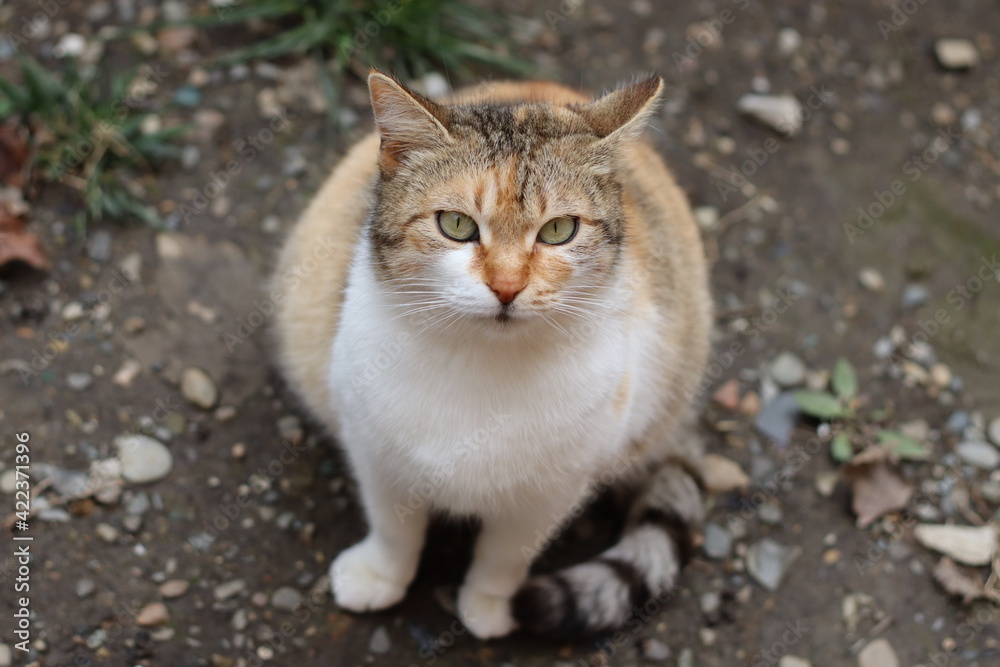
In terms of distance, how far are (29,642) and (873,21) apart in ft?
15.3

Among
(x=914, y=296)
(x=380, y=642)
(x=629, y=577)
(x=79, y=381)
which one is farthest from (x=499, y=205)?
(x=914, y=296)

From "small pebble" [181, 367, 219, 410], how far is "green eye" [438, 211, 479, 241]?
5.39ft

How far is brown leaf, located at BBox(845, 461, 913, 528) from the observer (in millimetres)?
3246

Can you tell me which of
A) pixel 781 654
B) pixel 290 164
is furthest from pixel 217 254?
pixel 781 654

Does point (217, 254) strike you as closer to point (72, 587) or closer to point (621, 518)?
point (72, 587)

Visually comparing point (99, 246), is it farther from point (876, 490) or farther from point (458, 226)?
point (876, 490)

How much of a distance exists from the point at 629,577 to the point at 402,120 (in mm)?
1586

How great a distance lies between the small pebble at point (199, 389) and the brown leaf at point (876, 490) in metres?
2.42

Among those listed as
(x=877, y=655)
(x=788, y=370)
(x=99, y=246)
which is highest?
(x=99, y=246)

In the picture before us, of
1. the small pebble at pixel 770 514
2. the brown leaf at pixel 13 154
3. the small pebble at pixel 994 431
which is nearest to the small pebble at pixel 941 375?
the small pebble at pixel 994 431

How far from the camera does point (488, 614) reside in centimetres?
288

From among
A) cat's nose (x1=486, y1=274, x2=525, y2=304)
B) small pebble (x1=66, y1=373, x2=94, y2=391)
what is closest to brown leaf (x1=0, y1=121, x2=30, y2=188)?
small pebble (x1=66, y1=373, x2=94, y2=391)

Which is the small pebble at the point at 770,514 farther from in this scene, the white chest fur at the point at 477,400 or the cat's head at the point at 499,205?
the cat's head at the point at 499,205

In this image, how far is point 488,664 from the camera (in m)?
2.89
